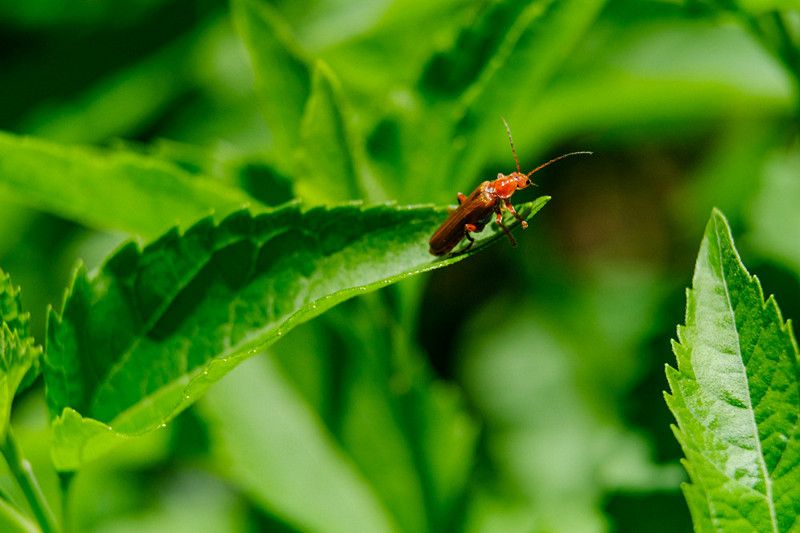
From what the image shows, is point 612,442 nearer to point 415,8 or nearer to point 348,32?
point 415,8

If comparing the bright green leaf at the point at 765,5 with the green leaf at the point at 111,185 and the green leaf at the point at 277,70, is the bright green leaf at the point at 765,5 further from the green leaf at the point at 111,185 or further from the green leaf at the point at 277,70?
the green leaf at the point at 111,185

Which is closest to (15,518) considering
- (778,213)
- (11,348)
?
(11,348)

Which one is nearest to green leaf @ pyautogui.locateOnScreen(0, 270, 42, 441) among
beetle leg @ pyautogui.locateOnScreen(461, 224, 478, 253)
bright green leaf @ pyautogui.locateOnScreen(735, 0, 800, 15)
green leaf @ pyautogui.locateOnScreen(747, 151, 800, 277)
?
beetle leg @ pyautogui.locateOnScreen(461, 224, 478, 253)

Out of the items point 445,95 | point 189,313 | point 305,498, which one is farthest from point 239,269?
point 305,498

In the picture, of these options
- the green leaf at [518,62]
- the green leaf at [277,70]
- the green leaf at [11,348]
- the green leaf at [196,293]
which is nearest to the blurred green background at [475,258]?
the green leaf at [518,62]

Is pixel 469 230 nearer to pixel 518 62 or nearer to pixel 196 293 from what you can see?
pixel 518 62

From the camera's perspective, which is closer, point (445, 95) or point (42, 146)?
point (42, 146)
